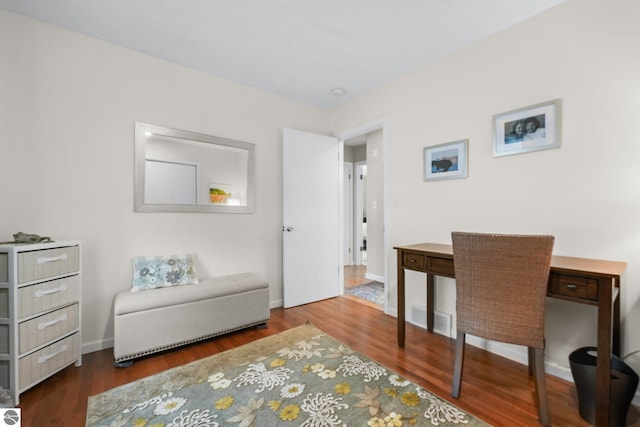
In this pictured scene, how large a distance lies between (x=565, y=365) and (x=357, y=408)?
1.45 m

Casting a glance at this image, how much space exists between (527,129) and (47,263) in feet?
11.0

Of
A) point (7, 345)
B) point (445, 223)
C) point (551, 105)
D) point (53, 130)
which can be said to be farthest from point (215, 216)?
point (551, 105)

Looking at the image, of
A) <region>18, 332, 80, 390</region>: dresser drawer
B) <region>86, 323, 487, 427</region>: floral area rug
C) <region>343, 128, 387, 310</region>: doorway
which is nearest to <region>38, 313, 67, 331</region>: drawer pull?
<region>18, 332, 80, 390</region>: dresser drawer

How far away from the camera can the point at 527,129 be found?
76.9 inches

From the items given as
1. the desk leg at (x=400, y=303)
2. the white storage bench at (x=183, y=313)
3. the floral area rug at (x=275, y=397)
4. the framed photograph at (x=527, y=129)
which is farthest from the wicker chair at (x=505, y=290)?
the white storage bench at (x=183, y=313)

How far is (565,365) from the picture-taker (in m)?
1.79

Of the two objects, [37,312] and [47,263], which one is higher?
[47,263]

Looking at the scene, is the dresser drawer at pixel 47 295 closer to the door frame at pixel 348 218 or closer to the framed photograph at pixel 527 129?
the framed photograph at pixel 527 129

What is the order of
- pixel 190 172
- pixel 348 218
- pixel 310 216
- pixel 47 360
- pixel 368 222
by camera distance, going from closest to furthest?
pixel 47 360 < pixel 190 172 < pixel 310 216 < pixel 368 222 < pixel 348 218

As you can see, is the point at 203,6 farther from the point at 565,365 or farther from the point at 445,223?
the point at 565,365

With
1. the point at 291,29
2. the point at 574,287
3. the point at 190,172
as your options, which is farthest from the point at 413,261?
the point at 190,172

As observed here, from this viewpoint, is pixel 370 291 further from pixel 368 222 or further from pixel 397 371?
pixel 397 371

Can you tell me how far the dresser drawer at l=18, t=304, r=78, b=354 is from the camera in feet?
5.20

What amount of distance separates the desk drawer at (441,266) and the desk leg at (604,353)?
2.38 ft
